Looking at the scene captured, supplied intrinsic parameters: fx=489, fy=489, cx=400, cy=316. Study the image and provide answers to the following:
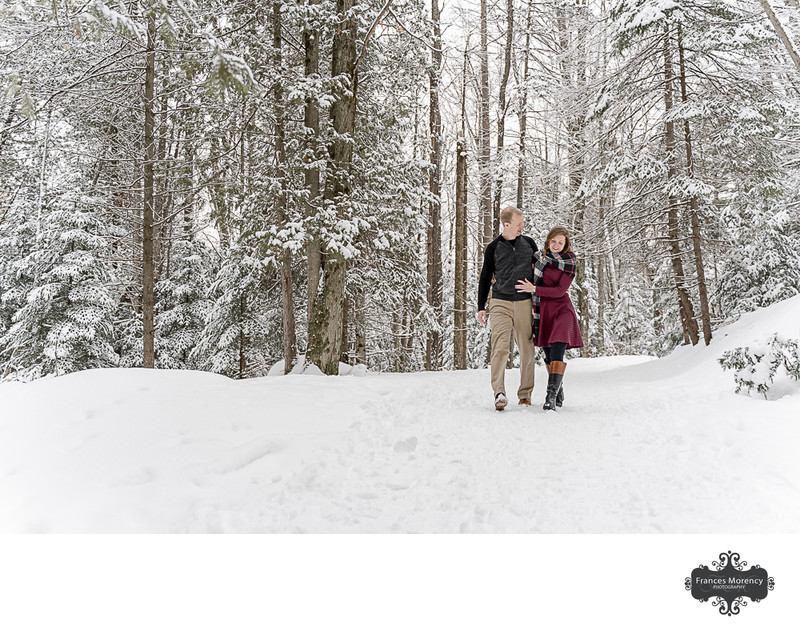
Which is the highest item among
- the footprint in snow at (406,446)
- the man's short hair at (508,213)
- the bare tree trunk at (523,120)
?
the bare tree trunk at (523,120)

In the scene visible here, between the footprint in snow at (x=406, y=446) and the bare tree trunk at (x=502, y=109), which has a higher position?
the bare tree trunk at (x=502, y=109)

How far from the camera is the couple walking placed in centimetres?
551

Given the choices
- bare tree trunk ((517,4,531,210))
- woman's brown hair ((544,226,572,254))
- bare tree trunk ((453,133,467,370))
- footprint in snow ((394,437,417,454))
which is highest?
bare tree trunk ((517,4,531,210))

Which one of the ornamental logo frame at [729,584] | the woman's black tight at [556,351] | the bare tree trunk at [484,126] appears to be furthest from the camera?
the bare tree trunk at [484,126]

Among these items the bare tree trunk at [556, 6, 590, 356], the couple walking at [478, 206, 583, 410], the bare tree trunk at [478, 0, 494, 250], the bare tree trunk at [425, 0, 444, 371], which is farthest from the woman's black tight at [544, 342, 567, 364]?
the bare tree trunk at [478, 0, 494, 250]

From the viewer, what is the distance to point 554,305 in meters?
5.66

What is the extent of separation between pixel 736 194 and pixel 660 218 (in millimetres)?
1527

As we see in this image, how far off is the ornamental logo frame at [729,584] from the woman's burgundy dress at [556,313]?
3.34m

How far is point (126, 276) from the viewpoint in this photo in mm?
15625

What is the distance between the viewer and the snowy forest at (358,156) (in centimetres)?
759

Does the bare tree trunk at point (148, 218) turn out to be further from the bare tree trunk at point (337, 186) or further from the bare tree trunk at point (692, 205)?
the bare tree trunk at point (692, 205)

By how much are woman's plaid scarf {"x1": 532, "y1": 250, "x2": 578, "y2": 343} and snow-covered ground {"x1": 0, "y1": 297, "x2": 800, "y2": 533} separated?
1123 millimetres

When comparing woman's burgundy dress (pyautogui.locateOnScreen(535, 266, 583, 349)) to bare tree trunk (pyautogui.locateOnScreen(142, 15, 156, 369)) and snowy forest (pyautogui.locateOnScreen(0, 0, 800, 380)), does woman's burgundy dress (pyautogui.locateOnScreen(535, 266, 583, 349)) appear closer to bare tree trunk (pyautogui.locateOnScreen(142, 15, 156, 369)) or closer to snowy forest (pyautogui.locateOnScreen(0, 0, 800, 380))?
snowy forest (pyautogui.locateOnScreen(0, 0, 800, 380))

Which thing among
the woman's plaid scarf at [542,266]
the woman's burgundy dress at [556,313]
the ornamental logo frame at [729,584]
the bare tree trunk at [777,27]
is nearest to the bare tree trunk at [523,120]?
the bare tree trunk at [777,27]
